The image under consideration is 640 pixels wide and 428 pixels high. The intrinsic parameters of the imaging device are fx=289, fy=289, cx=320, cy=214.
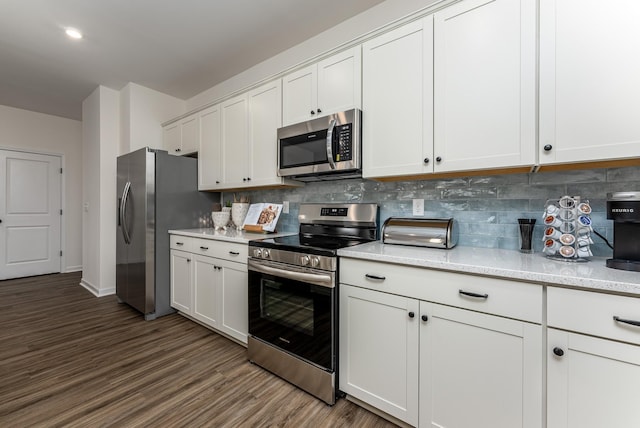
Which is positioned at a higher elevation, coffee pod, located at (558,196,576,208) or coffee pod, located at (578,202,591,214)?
coffee pod, located at (558,196,576,208)

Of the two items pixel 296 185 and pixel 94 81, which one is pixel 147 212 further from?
pixel 94 81

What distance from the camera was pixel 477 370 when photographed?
126 centimetres

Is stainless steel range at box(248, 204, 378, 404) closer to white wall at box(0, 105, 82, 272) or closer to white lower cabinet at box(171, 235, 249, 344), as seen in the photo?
white lower cabinet at box(171, 235, 249, 344)

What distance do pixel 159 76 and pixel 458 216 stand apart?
3692 millimetres

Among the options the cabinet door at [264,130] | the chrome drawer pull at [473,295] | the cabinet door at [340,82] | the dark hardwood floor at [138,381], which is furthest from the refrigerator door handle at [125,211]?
the chrome drawer pull at [473,295]

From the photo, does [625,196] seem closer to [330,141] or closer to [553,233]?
[553,233]

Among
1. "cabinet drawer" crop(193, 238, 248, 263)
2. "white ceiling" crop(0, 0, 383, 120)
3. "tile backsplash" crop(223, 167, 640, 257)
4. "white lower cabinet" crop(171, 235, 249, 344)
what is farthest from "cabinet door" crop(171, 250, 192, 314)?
"white ceiling" crop(0, 0, 383, 120)

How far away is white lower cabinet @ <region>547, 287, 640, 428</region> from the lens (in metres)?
0.98

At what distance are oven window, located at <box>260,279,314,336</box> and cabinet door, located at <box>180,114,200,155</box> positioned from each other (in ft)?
7.04

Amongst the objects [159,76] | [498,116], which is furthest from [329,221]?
[159,76]

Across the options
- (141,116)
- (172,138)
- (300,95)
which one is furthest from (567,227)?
(141,116)

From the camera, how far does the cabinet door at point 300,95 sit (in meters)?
2.21

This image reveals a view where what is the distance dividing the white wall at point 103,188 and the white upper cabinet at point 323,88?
2.82 m

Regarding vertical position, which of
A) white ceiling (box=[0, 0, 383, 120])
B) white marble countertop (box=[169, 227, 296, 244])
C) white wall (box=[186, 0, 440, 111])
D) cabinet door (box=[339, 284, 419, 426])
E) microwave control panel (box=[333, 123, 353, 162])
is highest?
white ceiling (box=[0, 0, 383, 120])
